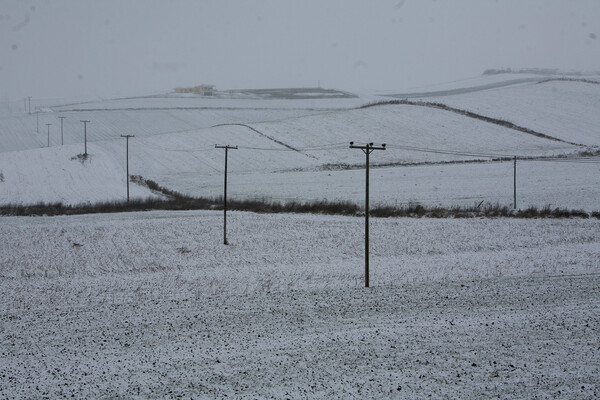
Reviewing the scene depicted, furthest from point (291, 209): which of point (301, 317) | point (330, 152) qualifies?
point (330, 152)

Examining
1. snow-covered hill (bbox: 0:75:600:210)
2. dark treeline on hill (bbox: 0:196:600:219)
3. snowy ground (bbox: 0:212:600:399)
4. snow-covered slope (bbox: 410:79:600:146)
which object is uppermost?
snow-covered slope (bbox: 410:79:600:146)

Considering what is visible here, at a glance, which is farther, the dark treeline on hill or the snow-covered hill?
the snow-covered hill

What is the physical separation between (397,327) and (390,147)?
52.4 meters

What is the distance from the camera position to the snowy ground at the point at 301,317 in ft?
37.0

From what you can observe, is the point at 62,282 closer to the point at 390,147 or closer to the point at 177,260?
the point at 177,260

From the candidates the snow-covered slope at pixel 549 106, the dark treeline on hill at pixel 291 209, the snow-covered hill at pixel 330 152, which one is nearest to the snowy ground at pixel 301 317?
the dark treeline on hill at pixel 291 209

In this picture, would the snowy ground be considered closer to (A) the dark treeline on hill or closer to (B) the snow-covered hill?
(A) the dark treeline on hill

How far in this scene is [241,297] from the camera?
17.3 metres

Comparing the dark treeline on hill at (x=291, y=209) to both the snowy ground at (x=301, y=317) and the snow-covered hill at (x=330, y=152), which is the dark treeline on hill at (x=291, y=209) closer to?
the snow-covered hill at (x=330, y=152)

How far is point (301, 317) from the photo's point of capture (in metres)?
15.1

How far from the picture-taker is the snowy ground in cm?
1127

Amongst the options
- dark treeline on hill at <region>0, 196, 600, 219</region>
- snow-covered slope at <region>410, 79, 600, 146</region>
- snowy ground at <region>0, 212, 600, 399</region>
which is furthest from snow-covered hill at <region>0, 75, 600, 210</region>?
snowy ground at <region>0, 212, 600, 399</region>

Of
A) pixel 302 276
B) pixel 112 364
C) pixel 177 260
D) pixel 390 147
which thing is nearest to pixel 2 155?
pixel 390 147

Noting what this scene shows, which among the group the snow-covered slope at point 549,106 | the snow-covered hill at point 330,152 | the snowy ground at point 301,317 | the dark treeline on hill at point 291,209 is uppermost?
the snow-covered slope at point 549,106
